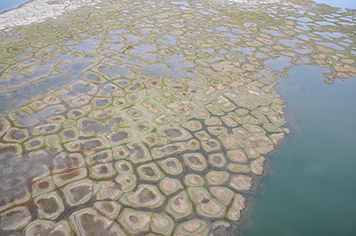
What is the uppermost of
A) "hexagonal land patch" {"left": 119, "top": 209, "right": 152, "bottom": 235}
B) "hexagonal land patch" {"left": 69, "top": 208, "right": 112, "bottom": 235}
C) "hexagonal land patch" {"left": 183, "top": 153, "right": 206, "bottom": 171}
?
"hexagonal land patch" {"left": 69, "top": 208, "right": 112, "bottom": 235}

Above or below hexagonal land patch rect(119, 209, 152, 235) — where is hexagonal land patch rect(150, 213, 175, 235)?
below

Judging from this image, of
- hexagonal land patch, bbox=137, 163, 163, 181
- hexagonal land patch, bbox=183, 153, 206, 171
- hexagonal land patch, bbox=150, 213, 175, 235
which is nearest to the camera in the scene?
hexagonal land patch, bbox=150, 213, 175, 235

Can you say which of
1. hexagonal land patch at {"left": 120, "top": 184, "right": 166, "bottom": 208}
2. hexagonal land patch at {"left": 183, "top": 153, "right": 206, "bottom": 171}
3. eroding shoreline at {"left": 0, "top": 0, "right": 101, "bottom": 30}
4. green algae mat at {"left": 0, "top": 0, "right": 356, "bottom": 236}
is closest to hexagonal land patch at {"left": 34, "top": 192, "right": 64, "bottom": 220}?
green algae mat at {"left": 0, "top": 0, "right": 356, "bottom": 236}

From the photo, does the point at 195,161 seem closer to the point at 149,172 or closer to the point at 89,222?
the point at 149,172

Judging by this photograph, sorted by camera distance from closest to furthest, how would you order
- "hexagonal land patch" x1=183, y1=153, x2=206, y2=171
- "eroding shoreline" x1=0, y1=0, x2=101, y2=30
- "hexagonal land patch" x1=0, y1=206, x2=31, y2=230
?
"hexagonal land patch" x1=0, y1=206, x2=31, y2=230, "hexagonal land patch" x1=183, y1=153, x2=206, y2=171, "eroding shoreline" x1=0, y1=0, x2=101, y2=30

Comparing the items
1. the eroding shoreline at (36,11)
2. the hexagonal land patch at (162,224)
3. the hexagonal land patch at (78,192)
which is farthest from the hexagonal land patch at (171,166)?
the eroding shoreline at (36,11)

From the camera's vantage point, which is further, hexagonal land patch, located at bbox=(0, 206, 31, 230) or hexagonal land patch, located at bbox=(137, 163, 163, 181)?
hexagonal land patch, located at bbox=(137, 163, 163, 181)

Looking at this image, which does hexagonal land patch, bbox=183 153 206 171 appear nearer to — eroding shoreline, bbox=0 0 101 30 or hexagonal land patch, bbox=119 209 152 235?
hexagonal land patch, bbox=119 209 152 235

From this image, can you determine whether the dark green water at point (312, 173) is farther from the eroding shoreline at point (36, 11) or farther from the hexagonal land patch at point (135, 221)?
the eroding shoreline at point (36, 11)
